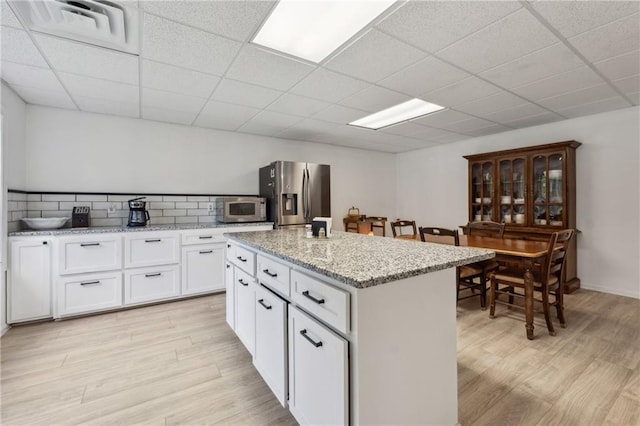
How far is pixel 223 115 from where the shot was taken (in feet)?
11.9

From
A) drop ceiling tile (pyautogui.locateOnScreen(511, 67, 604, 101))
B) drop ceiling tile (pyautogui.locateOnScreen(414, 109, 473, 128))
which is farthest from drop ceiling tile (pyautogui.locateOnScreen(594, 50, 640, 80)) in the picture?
drop ceiling tile (pyautogui.locateOnScreen(414, 109, 473, 128))

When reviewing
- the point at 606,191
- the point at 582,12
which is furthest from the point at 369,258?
the point at 606,191

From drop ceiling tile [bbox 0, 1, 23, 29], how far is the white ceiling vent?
38 millimetres

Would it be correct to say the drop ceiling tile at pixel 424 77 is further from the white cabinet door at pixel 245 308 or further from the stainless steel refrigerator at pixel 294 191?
the white cabinet door at pixel 245 308

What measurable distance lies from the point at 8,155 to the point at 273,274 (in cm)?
301

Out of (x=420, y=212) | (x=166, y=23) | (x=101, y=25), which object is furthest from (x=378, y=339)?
(x=420, y=212)

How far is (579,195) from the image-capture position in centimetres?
384

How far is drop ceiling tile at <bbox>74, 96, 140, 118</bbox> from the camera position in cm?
313

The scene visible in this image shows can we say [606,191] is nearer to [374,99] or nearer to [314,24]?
[374,99]

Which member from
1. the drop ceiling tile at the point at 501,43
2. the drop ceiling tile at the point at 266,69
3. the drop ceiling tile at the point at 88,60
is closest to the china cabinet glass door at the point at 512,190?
the drop ceiling tile at the point at 501,43

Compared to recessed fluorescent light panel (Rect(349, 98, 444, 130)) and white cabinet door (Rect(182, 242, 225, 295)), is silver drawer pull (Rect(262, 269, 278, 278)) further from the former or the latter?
recessed fluorescent light panel (Rect(349, 98, 444, 130))

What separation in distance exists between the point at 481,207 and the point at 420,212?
1339mm

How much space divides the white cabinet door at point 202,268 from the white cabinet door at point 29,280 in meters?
1.22

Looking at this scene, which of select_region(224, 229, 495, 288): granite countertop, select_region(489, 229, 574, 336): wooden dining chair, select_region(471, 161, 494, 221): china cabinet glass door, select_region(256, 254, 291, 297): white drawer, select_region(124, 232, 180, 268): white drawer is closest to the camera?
select_region(224, 229, 495, 288): granite countertop
